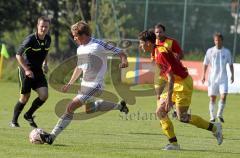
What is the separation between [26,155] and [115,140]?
2.74m

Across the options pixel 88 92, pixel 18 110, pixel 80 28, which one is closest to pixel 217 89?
pixel 18 110

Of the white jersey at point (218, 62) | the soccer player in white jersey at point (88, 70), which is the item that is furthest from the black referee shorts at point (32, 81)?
the white jersey at point (218, 62)

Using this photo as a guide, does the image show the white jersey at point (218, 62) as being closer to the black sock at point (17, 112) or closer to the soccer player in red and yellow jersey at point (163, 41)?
the soccer player in red and yellow jersey at point (163, 41)

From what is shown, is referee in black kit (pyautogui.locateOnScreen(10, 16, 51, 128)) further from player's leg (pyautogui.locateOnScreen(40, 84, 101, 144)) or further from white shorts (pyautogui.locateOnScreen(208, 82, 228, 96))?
white shorts (pyautogui.locateOnScreen(208, 82, 228, 96))

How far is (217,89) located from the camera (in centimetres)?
1892

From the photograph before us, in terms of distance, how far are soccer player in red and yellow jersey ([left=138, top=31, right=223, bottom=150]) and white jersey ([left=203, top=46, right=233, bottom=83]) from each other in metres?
6.63

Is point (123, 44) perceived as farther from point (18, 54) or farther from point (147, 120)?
point (18, 54)

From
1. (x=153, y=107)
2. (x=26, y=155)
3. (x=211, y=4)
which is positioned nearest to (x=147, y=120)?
(x=153, y=107)

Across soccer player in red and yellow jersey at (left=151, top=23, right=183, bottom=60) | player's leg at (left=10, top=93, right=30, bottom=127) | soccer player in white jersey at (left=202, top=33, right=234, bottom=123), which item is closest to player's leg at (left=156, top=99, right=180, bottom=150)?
soccer player in red and yellow jersey at (left=151, top=23, right=183, bottom=60)

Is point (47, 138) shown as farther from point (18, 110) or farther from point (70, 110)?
point (18, 110)

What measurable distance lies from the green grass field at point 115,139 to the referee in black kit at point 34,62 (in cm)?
59

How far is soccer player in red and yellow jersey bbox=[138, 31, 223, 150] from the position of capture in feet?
37.7

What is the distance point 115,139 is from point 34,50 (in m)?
2.56

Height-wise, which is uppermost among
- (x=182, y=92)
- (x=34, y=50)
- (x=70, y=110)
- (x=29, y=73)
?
(x=34, y=50)
